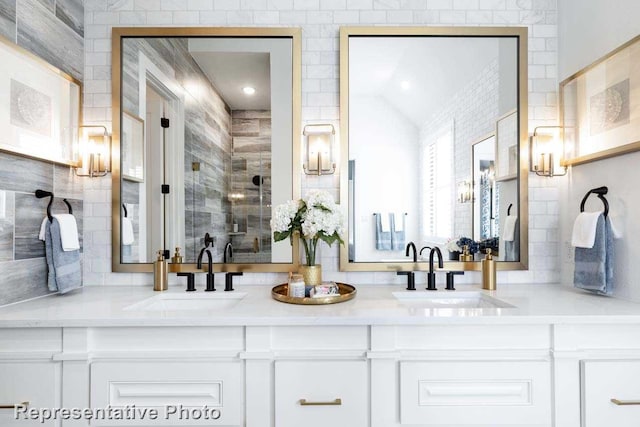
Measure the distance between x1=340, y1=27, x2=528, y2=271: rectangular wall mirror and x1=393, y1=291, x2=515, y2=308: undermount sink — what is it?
20 centimetres

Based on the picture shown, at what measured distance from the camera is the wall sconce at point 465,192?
1.97 metres

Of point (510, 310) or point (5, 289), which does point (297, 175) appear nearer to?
point (510, 310)

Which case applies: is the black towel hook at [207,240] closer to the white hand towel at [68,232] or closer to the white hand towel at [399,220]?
the white hand towel at [68,232]

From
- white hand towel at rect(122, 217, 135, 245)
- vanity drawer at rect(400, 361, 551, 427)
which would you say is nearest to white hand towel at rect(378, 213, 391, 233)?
vanity drawer at rect(400, 361, 551, 427)

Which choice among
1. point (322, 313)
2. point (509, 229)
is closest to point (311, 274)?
point (322, 313)

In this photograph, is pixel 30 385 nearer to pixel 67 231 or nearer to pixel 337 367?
pixel 67 231

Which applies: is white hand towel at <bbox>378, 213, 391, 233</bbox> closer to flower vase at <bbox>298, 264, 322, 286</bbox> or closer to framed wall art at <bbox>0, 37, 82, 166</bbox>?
flower vase at <bbox>298, 264, 322, 286</bbox>

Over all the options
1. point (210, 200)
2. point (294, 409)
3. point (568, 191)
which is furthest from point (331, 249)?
point (568, 191)

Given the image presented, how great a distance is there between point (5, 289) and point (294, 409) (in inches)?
52.5

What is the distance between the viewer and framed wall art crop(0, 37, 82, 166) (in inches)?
58.6

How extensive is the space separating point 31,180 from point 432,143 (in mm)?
2018

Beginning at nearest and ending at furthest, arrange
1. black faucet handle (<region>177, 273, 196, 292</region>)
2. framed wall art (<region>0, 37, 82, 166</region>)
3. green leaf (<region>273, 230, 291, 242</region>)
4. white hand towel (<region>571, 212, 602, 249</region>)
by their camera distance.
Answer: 1. framed wall art (<region>0, 37, 82, 166</region>)
2. white hand towel (<region>571, 212, 602, 249</region>)
3. green leaf (<region>273, 230, 291, 242</region>)
4. black faucet handle (<region>177, 273, 196, 292</region>)

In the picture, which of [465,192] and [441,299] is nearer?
[441,299]

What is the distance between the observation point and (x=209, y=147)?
1945mm
